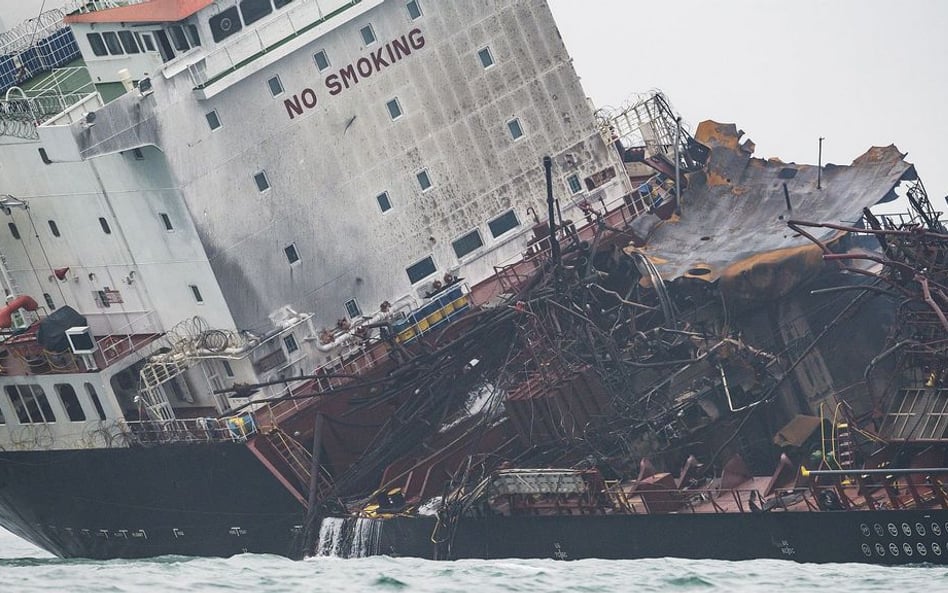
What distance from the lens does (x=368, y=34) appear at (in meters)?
39.2

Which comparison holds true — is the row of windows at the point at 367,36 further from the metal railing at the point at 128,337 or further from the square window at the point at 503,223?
the metal railing at the point at 128,337

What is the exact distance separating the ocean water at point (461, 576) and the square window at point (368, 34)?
10.2 meters

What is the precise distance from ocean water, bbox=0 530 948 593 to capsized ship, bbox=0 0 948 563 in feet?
2.21

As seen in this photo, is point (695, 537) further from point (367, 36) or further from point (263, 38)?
point (263, 38)

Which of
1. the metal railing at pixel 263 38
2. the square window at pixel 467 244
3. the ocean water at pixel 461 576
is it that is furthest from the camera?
the square window at pixel 467 244

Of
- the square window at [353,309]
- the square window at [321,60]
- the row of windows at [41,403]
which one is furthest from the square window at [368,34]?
the row of windows at [41,403]

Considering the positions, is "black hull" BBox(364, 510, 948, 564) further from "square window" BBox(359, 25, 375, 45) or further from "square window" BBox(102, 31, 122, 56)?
"square window" BBox(102, 31, 122, 56)

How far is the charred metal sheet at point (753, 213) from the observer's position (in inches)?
1458

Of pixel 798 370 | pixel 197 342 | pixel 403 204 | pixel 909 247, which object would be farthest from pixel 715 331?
pixel 197 342

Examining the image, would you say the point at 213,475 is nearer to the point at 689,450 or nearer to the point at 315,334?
the point at 315,334

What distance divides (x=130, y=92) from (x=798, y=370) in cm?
1365

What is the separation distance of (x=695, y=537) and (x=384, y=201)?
388 inches

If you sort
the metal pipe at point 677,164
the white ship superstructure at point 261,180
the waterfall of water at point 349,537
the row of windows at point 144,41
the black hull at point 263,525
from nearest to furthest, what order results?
the black hull at point 263,525, the waterfall of water at point 349,537, the white ship superstructure at point 261,180, the row of windows at point 144,41, the metal pipe at point 677,164

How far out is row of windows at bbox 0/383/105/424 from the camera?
131 ft
